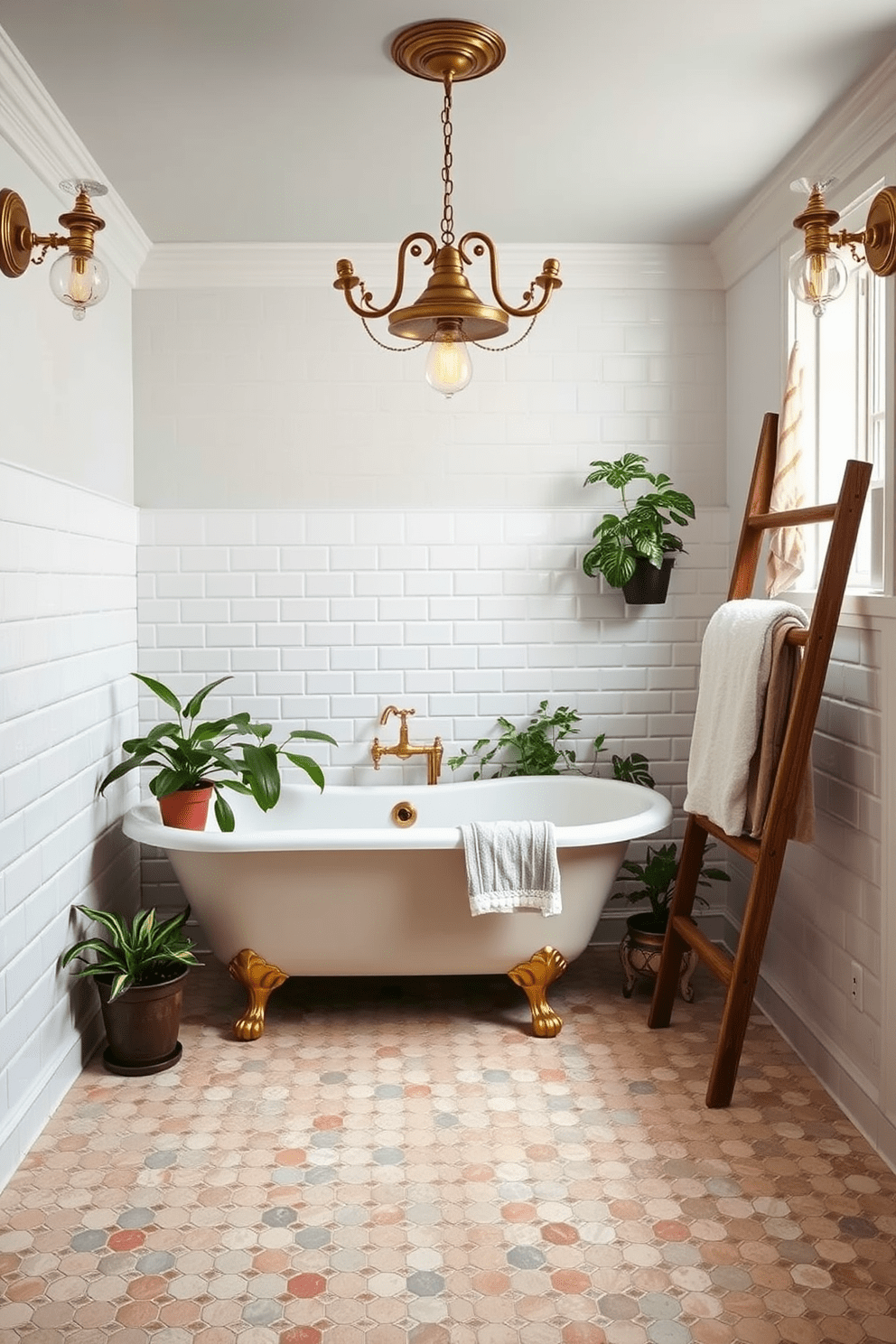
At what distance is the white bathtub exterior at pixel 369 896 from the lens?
135 inches

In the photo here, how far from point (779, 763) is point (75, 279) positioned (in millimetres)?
2083

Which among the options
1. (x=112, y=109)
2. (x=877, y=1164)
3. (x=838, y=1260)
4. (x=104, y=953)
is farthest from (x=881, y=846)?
(x=112, y=109)

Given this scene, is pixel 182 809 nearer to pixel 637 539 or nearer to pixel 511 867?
pixel 511 867

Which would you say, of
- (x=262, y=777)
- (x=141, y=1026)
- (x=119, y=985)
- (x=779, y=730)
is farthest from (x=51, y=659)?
(x=779, y=730)

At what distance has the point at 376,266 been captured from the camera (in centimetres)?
429

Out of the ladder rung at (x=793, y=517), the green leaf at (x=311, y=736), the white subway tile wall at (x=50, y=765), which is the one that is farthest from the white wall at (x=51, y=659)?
the ladder rung at (x=793, y=517)

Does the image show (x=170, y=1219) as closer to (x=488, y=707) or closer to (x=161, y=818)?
(x=161, y=818)

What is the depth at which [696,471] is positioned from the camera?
4.47m

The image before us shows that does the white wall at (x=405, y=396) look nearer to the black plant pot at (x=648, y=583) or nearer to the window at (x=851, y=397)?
the black plant pot at (x=648, y=583)

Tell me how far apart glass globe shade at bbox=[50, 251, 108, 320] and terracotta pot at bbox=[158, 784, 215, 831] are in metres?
1.80

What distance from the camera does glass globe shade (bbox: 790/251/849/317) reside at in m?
2.44

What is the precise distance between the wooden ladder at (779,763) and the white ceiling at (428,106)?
0.92m

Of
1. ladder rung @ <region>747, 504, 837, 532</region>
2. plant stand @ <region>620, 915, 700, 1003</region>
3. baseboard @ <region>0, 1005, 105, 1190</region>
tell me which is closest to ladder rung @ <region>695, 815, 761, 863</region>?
plant stand @ <region>620, 915, 700, 1003</region>

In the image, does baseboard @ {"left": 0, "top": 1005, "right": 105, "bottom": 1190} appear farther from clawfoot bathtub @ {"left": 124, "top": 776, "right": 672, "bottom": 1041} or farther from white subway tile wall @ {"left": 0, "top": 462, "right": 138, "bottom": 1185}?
clawfoot bathtub @ {"left": 124, "top": 776, "right": 672, "bottom": 1041}
